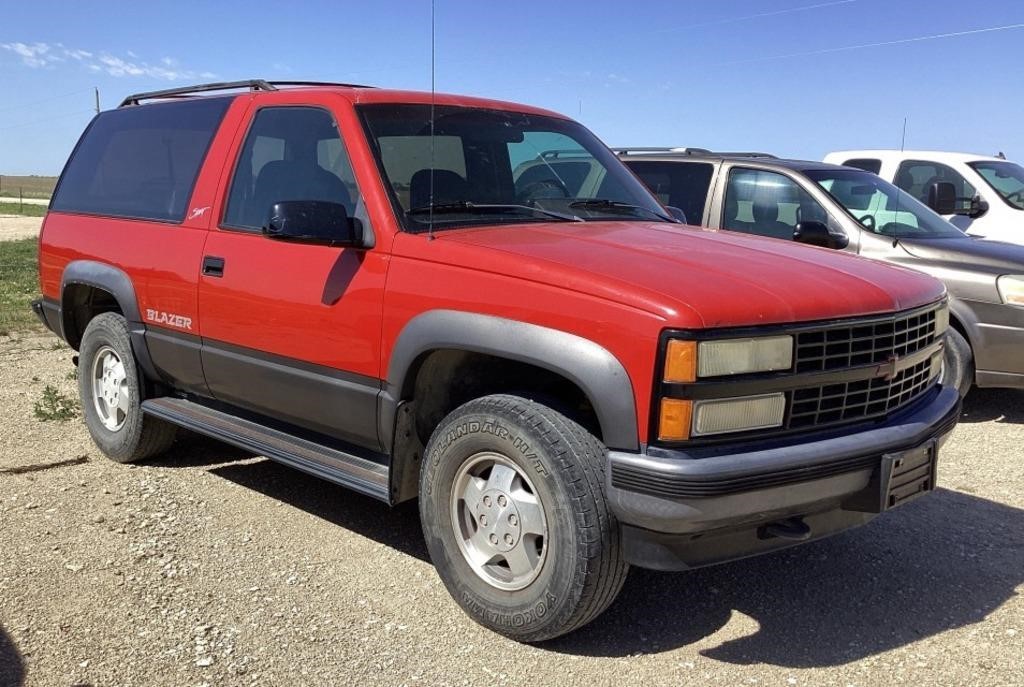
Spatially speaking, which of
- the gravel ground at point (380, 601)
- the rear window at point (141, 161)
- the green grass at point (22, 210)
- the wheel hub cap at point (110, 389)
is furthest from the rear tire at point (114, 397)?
the green grass at point (22, 210)

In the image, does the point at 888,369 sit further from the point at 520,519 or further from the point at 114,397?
the point at 114,397

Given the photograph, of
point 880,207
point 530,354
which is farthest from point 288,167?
point 880,207

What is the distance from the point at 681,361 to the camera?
2.97 m

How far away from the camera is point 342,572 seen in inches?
161

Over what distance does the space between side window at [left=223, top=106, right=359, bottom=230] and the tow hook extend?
2.04 m

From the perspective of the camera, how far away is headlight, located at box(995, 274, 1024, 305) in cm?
657

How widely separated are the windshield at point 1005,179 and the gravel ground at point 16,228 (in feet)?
69.6

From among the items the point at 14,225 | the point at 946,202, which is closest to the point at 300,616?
the point at 946,202

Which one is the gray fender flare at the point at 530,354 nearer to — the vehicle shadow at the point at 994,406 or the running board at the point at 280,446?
the running board at the point at 280,446

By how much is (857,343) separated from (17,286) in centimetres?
1220

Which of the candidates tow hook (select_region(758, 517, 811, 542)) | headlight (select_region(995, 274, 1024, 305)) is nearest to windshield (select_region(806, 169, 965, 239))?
headlight (select_region(995, 274, 1024, 305))

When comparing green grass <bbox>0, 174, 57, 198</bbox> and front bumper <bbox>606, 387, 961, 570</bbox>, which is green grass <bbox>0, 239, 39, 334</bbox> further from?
green grass <bbox>0, 174, 57, 198</bbox>

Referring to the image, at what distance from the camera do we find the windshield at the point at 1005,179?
10055mm

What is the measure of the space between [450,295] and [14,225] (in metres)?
32.1
